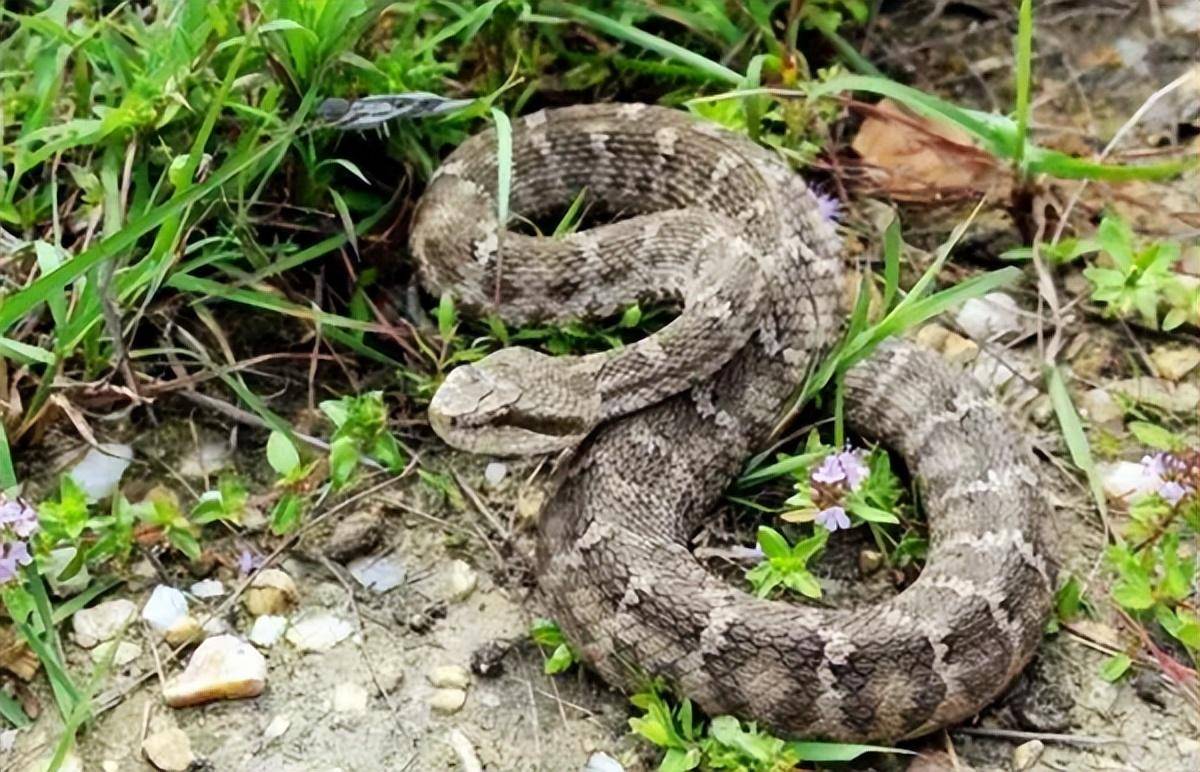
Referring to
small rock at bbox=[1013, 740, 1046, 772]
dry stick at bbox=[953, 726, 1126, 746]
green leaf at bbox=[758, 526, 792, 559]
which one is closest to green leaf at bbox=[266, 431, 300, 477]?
green leaf at bbox=[758, 526, 792, 559]

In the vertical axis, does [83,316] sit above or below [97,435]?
above

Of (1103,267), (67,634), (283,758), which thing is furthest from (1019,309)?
(67,634)

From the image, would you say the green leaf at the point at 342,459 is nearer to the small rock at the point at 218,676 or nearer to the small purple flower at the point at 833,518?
the small rock at the point at 218,676

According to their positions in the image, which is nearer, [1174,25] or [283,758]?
[283,758]

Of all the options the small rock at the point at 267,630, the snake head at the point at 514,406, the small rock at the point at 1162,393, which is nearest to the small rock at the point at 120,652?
the small rock at the point at 267,630

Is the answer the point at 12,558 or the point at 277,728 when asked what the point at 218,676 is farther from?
the point at 12,558

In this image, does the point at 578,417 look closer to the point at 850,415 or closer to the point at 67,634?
the point at 850,415
